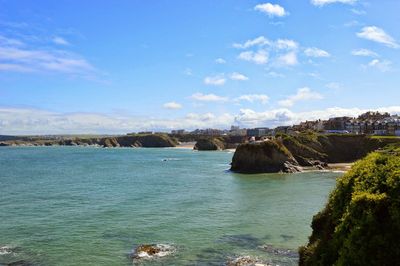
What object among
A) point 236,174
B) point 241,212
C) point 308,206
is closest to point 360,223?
point 241,212

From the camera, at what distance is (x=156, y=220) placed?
48969 mm

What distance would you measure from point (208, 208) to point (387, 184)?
130 ft

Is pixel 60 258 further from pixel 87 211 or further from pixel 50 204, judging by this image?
pixel 50 204

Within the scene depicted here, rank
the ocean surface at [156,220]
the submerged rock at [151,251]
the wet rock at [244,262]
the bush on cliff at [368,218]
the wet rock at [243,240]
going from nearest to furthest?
the bush on cliff at [368,218]
the wet rock at [244,262]
the submerged rock at [151,251]
the ocean surface at [156,220]
the wet rock at [243,240]

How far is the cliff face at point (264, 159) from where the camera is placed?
11144cm

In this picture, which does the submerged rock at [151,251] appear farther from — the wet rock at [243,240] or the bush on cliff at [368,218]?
the bush on cliff at [368,218]

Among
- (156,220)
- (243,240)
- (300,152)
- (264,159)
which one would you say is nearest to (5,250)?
(156,220)

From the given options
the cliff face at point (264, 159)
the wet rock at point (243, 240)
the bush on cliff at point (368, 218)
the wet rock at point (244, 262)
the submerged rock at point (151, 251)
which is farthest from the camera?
the cliff face at point (264, 159)

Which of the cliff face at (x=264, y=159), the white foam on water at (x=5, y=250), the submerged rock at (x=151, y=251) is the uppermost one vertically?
the cliff face at (x=264, y=159)

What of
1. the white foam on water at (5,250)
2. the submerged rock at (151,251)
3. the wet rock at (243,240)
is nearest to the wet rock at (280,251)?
the wet rock at (243,240)

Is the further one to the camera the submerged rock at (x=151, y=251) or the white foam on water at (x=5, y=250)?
the white foam on water at (x=5, y=250)

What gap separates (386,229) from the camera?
17047 millimetres

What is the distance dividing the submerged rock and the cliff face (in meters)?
75.9

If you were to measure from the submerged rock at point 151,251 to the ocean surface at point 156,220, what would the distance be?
68 cm
